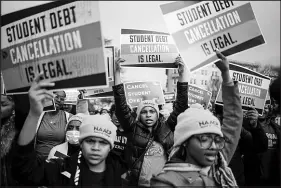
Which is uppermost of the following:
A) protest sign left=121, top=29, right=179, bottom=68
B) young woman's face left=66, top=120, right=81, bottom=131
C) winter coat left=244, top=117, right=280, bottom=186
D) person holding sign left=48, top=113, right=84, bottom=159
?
protest sign left=121, top=29, right=179, bottom=68

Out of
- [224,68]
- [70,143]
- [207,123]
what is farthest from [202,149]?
[70,143]

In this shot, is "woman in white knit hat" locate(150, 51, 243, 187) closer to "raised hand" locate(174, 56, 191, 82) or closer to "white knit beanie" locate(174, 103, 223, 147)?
"white knit beanie" locate(174, 103, 223, 147)

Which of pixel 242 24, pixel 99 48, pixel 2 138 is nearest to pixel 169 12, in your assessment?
pixel 242 24

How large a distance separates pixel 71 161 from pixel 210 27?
1867 millimetres

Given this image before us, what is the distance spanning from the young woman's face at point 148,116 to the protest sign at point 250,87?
1146 mm

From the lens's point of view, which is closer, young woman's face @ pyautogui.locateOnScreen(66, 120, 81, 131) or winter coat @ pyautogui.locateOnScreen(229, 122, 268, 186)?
winter coat @ pyautogui.locateOnScreen(229, 122, 268, 186)

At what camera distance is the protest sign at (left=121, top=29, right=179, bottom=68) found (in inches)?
193

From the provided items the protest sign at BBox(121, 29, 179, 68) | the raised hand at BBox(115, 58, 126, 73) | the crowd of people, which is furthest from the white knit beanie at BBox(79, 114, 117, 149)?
the protest sign at BBox(121, 29, 179, 68)

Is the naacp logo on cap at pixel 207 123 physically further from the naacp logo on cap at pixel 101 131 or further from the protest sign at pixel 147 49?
the protest sign at pixel 147 49

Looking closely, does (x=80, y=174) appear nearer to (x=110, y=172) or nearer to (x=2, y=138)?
(x=110, y=172)

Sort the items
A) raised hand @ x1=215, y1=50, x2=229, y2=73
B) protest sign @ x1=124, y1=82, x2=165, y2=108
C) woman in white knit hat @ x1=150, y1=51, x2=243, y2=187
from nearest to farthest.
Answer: woman in white knit hat @ x1=150, y1=51, x2=243, y2=187 → raised hand @ x1=215, y1=50, x2=229, y2=73 → protest sign @ x1=124, y1=82, x2=165, y2=108

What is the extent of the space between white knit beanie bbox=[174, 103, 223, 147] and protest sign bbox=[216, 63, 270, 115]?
230 cm

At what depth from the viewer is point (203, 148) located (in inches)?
97.3

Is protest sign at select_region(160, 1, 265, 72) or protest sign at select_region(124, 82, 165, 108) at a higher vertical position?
protest sign at select_region(160, 1, 265, 72)
